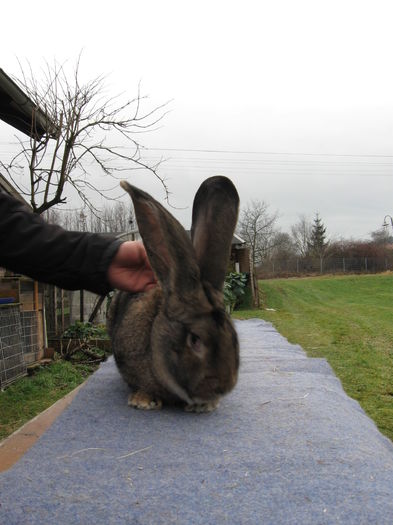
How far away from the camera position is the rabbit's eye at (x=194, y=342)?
2.21 meters

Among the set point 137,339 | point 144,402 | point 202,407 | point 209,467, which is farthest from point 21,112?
point 209,467

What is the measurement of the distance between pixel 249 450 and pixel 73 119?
7.42m

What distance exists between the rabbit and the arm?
0.26 metres

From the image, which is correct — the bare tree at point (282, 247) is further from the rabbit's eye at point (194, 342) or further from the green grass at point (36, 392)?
the rabbit's eye at point (194, 342)

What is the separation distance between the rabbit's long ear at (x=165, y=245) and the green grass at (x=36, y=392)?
3.87m

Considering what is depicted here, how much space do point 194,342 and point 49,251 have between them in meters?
0.90

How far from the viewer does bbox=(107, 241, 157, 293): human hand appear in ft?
6.02

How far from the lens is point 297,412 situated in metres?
2.48

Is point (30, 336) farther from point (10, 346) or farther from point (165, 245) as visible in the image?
point (165, 245)

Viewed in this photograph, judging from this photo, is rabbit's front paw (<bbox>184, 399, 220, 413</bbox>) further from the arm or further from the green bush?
the green bush

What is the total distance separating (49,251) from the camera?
165 cm

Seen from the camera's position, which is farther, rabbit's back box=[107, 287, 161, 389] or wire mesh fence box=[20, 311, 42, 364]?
wire mesh fence box=[20, 311, 42, 364]

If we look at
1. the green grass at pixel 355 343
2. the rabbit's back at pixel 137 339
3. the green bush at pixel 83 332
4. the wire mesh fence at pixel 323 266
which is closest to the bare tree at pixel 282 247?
the wire mesh fence at pixel 323 266

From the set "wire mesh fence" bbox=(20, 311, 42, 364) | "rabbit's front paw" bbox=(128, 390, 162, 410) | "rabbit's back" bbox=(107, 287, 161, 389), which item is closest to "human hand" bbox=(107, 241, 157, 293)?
"rabbit's back" bbox=(107, 287, 161, 389)
